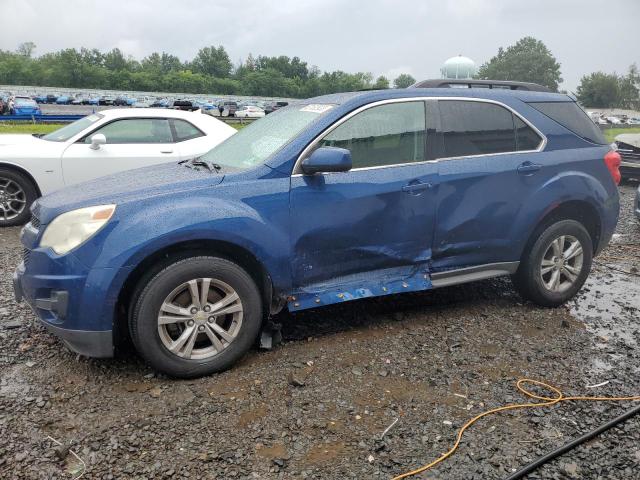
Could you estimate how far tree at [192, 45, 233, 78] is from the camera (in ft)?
441

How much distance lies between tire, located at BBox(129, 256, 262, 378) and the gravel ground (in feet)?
0.50

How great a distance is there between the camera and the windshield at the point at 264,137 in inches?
148

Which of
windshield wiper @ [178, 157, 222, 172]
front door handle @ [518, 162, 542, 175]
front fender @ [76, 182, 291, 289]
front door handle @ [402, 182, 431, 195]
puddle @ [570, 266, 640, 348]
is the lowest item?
puddle @ [570, 266, 640, 348]

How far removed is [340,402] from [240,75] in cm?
13569

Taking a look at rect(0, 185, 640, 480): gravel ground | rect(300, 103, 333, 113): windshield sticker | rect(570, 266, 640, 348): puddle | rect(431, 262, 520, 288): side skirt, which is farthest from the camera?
rect(570, 266, 640, 348): puddle

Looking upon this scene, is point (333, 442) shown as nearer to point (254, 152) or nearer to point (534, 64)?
point (254, 152)

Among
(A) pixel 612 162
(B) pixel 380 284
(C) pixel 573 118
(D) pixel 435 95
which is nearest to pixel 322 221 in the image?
(B) pixel 380 284

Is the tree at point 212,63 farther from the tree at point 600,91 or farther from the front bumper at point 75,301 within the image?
the front bumper at point 75,301

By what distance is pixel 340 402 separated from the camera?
3.14 m

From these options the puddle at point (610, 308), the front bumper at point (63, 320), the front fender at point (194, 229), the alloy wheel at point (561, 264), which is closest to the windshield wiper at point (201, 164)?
the front fender at point (194, 229)

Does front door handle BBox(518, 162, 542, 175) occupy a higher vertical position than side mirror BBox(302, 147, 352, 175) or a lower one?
lower

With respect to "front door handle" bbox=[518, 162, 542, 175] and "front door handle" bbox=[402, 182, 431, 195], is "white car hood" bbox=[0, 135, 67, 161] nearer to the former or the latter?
"front door handle" bbox=[402, 182, 431, 195]

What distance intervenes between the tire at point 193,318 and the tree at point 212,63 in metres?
139

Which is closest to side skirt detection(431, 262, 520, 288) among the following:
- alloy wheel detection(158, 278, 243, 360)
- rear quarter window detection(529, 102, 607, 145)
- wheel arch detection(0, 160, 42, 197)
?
rear quarter window detection(529, 102, 607, 145)
